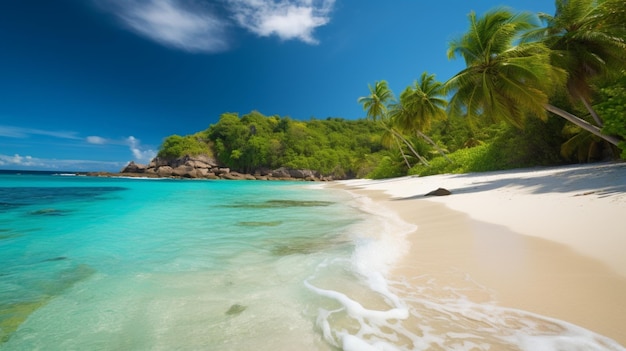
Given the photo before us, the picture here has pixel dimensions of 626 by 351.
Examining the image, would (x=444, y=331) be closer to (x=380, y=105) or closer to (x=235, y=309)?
(x=235, y=309)

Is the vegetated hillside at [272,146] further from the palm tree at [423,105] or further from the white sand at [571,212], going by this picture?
the white sand at [571,212]

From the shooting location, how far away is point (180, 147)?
6112cm

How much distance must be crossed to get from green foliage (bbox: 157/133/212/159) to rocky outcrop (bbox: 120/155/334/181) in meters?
1.11

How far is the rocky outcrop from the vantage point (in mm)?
55625

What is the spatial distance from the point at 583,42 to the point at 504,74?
2879 millimetres

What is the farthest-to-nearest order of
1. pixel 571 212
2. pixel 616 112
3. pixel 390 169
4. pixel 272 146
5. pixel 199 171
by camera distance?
pixel 272 146 < pixel 199 171 < pixel 390 169 < pixel 616 112 < pixel 571 212

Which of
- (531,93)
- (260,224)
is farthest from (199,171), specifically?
(531,93)

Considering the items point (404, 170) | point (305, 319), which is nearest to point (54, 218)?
point (305, 319)

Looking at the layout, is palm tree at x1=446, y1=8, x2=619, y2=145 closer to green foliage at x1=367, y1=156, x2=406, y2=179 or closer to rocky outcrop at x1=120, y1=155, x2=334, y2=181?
green foliage at x1=367, y1=156, x2=406, y2=179

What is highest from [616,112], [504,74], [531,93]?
[504,74]

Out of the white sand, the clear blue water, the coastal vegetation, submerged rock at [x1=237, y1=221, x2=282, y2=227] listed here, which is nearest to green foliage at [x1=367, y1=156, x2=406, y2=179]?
the coastal vegetation

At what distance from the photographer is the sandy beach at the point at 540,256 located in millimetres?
2109

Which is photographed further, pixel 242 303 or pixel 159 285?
pixel 159 285

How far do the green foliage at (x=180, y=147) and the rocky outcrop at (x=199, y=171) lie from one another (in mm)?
1107
